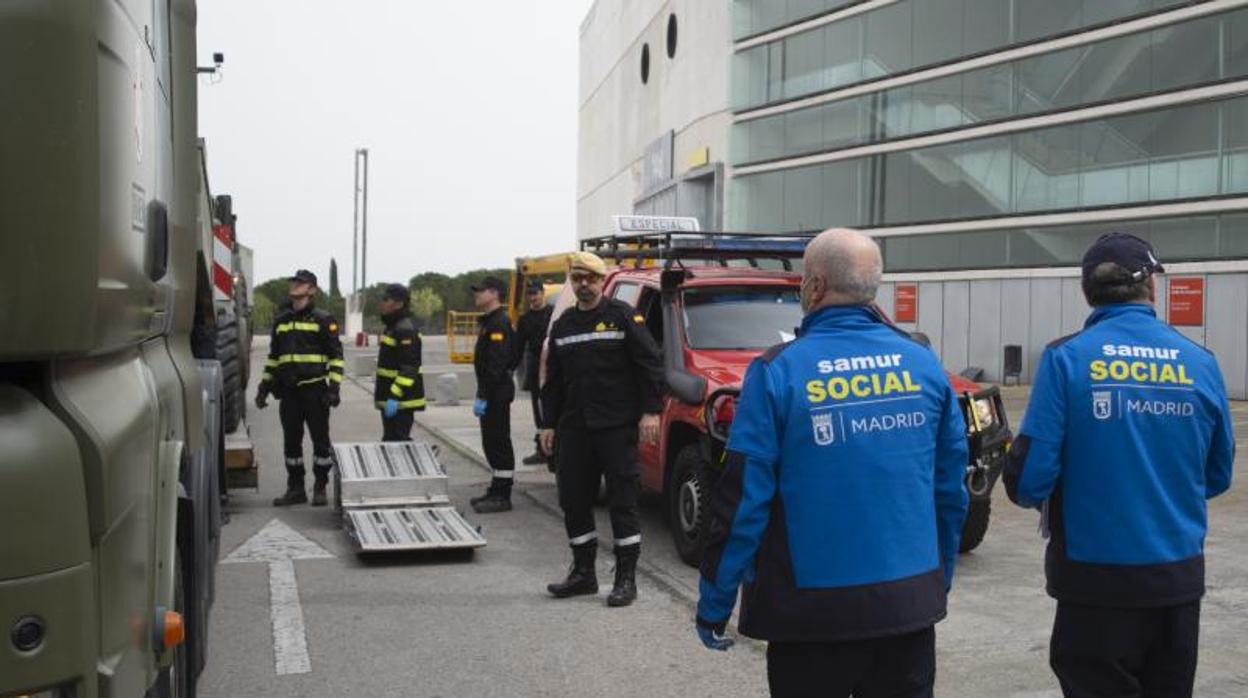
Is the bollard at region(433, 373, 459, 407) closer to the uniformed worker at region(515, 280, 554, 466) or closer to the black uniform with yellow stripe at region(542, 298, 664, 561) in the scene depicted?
the uniformed worker at region(515, 280, 554, 466)

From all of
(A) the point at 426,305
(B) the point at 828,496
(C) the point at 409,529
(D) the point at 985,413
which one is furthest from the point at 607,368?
(A) the point at 426,305

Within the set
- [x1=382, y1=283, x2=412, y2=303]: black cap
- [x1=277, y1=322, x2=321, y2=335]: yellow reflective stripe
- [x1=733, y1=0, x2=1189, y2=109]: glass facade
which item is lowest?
[x1=277, y1=322, x2=321, y2=335]: yellow reflective stripe

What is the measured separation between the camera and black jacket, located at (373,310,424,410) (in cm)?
962

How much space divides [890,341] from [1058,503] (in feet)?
2.94

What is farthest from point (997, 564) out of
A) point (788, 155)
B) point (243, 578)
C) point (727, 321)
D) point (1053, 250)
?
point (788, 155)

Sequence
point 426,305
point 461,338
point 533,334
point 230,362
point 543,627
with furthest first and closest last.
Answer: point 426,305 < point 461,338 < point 230,362 < point 533,334 < point 543,627

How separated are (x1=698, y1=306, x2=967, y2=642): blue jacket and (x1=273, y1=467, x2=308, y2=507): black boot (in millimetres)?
7331

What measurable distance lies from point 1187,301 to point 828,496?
84.9ft

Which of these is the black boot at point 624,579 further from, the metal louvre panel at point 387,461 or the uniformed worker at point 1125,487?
the uniformed worker at point 1125,487

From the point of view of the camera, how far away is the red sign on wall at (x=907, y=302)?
107 feet

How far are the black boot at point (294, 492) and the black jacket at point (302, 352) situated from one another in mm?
660

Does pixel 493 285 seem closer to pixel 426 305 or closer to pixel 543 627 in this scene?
pixel 543 627

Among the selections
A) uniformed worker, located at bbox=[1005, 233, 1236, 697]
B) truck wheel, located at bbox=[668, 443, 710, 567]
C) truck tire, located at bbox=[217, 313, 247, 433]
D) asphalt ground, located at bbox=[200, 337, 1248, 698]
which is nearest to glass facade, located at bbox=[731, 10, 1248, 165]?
asphalt ground, located at bbox=[200, 337, 1248, 698]

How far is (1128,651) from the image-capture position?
132 inches
